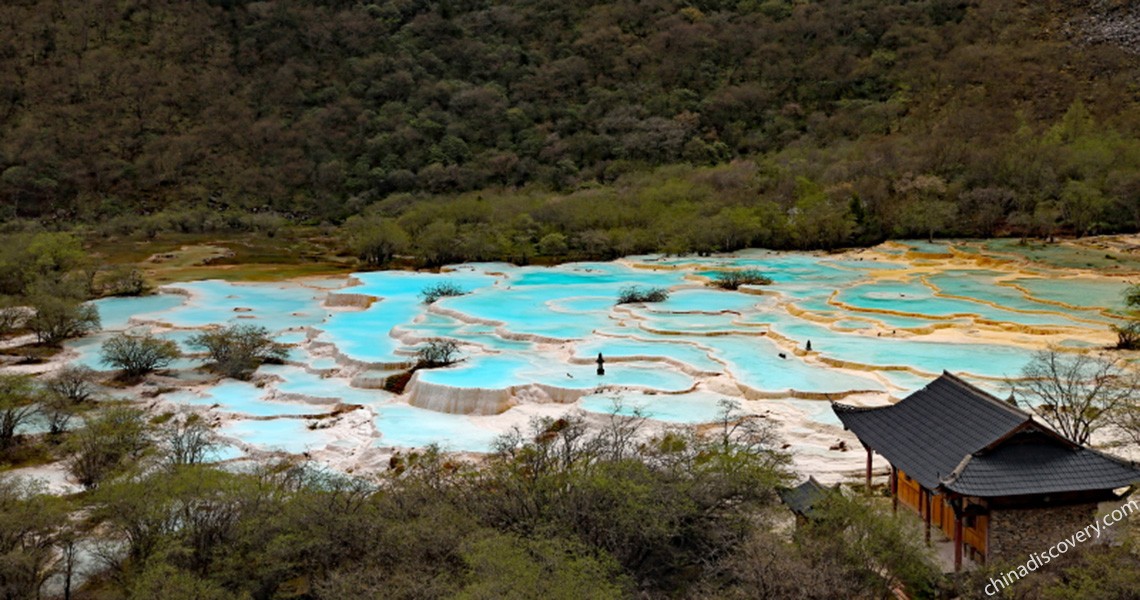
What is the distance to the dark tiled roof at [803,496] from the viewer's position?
1192cm

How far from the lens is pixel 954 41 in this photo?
75.1 m

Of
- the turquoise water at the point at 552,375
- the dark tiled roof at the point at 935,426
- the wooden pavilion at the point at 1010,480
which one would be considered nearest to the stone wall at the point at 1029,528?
the wooden pavilion at the point at 1010,480

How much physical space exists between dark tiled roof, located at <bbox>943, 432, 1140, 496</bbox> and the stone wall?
43 cm

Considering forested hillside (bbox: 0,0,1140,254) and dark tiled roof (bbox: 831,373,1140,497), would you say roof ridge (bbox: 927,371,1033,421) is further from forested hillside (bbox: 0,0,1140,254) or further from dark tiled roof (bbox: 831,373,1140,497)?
forested hillside (bbox: 0,0,1140,254)

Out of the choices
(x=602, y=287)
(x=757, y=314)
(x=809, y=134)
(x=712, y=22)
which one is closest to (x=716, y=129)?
(x=809, y=134)

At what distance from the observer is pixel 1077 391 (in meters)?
16.4

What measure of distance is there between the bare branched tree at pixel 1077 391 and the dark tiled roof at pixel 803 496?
445cm

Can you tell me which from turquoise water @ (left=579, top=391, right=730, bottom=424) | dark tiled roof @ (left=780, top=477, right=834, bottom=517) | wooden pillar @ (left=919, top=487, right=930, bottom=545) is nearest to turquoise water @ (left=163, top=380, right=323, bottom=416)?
turquoise water @ (left=579, top=391, right=730, bottom=424)

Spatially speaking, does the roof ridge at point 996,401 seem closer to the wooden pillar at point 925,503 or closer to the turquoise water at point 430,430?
the wooden pillar at point 925,503

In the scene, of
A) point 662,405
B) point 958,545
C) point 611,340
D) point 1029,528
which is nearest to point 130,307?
point 611,340

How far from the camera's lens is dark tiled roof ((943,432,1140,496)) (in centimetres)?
1047

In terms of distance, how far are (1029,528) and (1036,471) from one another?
757mm

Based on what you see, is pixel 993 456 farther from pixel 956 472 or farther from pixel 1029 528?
pixel 1029 528

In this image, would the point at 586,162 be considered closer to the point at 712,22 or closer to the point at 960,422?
the point at 712,22
